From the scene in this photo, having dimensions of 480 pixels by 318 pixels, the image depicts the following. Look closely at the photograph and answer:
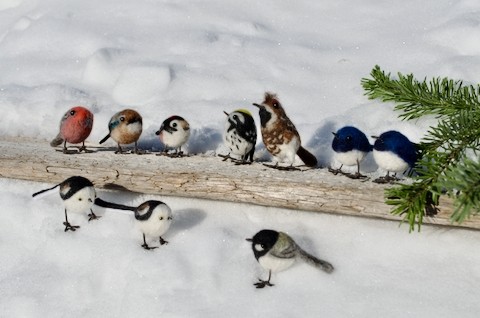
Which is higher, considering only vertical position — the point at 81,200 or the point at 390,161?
the point at 390,161

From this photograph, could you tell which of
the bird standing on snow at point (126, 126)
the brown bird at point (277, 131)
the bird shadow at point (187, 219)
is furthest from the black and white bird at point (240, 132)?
the bird standing on snow at point (126, 126)

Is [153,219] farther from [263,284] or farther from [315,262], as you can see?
[315,262]

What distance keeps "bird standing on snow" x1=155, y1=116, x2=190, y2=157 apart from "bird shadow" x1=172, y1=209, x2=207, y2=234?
1.77 ft

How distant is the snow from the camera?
3369 millimetres

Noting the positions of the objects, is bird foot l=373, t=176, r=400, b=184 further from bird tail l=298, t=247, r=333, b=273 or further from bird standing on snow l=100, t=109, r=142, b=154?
bird standing on snow l=100, t=109, r=142, b=154

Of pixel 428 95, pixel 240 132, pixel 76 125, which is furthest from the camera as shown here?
pixel 76 125

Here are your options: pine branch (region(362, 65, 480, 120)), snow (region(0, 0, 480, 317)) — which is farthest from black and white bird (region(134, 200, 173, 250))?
pine branch (region(362, 65, 480, 120))

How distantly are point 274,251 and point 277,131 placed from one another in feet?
2.89

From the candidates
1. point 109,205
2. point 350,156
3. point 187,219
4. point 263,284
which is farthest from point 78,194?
point 350,156

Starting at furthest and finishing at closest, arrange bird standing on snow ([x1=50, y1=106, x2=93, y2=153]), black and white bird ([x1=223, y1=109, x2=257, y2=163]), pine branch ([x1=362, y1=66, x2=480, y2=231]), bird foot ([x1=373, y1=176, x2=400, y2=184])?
bird standing on snow ([x1=50, y1=106, x2=93, y2=153])
black and white bird ([x1=223, y1=109, x2=257, y2=163])
bird foot ([x1=373, y1=176, x2=400, y2=184])
pine branch ([x1=362, y1=66, x2=480, y2=231])

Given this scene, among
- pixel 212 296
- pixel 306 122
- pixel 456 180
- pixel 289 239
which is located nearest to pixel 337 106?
pixel 306 122

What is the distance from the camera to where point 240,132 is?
4.08 meters

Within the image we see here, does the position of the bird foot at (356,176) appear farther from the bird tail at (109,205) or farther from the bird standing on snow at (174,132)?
the bird tail at (109,205)

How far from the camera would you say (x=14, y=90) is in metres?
5.46
